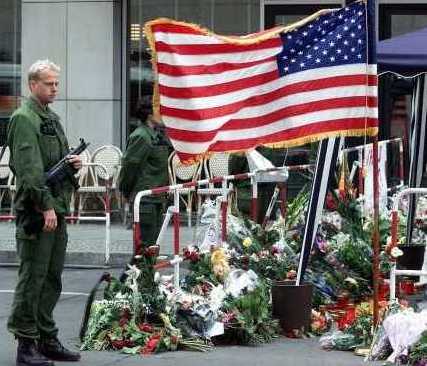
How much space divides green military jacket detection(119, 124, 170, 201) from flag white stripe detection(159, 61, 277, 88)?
2502mm

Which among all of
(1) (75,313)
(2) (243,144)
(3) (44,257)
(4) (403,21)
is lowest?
(1) (75,313)

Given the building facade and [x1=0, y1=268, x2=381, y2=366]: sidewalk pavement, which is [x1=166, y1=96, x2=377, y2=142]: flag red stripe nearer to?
[x1=0, y1=268, x2=381, y2=366]: sidewalk pavement

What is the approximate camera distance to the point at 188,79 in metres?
7.92

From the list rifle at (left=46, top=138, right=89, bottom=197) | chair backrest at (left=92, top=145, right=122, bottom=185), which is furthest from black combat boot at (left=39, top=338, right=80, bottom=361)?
chair backrest at (left=92, top=145, right=122, bottom=185)

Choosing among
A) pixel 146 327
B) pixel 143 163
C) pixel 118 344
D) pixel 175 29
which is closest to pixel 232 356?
pixel 146 327

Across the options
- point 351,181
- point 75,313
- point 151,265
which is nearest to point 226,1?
point 351,181

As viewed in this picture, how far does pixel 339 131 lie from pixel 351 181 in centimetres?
409

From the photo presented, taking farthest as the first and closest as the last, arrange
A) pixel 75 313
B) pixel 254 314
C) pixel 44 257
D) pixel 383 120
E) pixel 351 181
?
pixel 383 120 → pixel 351 181 → pixel 75 313 → pixel 254 314 → pixel 44 257

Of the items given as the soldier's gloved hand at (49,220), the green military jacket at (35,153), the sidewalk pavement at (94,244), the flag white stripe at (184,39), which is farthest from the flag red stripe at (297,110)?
the sidewalk pavement at (94,244)

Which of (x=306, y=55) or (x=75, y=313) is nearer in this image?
(x=306, y=55)

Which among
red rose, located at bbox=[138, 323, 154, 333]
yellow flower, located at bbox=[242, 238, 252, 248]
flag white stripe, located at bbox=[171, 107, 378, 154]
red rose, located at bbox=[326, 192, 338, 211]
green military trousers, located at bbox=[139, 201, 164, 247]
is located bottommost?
red rose, located at bbox=[138, 323, 154, 333]

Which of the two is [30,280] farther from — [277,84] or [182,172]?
[182,172]

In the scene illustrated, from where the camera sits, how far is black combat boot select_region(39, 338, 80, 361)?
7.77m

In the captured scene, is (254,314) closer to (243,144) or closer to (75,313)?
(243,144)
